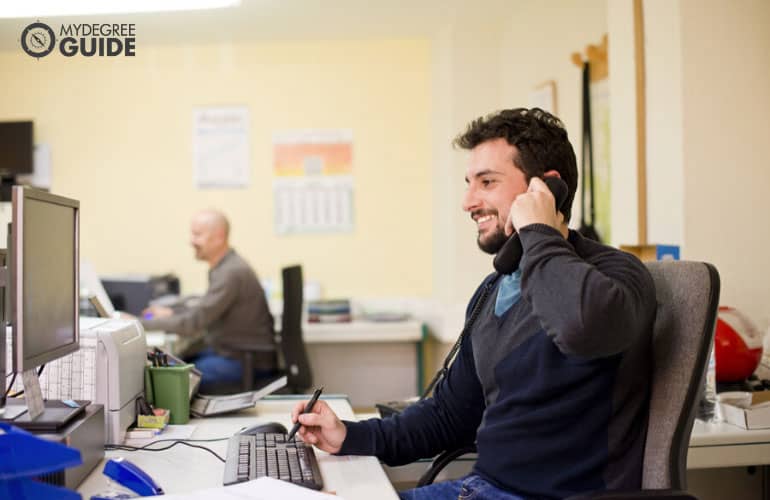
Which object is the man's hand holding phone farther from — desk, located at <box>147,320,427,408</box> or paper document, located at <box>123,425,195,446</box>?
desk, located at <box>147,320,427,408</box>

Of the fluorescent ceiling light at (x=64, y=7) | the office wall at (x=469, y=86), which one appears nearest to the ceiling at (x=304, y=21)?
the office wall at (x=469, y=86)

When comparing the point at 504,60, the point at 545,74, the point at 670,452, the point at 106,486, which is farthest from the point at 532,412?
the point at 504,60

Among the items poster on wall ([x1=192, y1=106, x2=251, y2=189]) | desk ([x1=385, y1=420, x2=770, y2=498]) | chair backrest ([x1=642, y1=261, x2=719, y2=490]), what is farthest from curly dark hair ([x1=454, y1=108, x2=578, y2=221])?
poster on wall ([x1=192, y1=106, x2=251, y2=189])

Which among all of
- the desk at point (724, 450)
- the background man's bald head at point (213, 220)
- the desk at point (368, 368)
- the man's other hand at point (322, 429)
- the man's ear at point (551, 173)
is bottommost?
the desk at point (368, 368)

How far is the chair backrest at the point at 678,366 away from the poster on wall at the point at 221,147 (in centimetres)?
382

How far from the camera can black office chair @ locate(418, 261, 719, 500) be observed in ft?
4.27

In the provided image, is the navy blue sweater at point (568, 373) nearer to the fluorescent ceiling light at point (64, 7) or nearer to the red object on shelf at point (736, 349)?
the red object on shelf at point (736, 349)

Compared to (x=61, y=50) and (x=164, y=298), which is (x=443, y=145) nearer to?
(x=164, y=298)

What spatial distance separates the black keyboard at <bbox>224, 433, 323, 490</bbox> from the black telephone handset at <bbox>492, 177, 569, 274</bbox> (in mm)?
543

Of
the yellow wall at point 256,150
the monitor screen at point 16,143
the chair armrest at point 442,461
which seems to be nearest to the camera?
the chair armrest at point 442,461

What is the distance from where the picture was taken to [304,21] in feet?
14.1

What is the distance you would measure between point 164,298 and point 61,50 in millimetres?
2616

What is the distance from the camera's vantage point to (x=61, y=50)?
1.91 metres

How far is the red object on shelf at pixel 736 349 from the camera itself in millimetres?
2012
